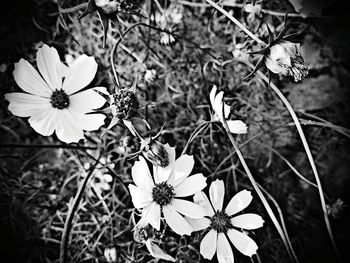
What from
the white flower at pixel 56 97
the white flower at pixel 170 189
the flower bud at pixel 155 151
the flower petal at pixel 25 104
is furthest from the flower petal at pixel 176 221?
the flower petal at pixel 25 104

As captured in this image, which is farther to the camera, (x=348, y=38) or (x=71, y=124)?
(x=348, y=38)

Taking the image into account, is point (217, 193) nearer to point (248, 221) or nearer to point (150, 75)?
point (248, 221)

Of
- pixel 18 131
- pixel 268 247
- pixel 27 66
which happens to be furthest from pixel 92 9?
pixel 268 247

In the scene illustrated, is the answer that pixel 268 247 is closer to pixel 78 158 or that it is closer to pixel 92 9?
pixel 78 158

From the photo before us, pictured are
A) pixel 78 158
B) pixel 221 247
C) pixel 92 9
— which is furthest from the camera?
pixel 78 158

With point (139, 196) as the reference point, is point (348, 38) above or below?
above

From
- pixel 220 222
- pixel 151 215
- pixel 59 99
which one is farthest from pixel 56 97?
pixel 220 222

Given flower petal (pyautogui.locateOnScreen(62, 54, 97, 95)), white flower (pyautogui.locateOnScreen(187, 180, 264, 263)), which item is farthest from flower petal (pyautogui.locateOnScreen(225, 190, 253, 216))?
flower petal (pyautogui.locateOnScreen(62, 54, 97, 95))

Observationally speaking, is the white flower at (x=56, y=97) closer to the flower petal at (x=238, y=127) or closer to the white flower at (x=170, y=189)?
the white flower at (x=170, y=189)
